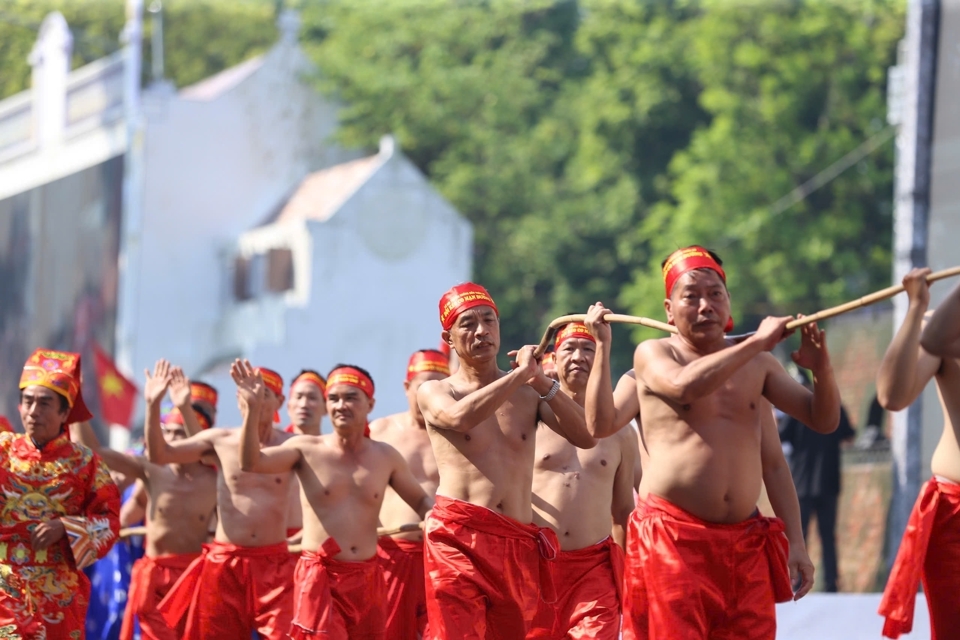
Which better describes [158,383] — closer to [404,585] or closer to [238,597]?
[238,597]

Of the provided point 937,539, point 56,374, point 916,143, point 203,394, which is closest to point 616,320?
point 937,539

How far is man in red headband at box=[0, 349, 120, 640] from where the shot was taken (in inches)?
292

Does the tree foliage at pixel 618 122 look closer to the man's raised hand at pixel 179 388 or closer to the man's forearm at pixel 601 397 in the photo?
the man's raised hand at pixel 179 388

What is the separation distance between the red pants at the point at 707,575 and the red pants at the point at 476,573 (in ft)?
2.88

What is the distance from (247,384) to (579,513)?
6.51 feet

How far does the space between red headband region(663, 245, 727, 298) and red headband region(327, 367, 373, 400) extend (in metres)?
3.23

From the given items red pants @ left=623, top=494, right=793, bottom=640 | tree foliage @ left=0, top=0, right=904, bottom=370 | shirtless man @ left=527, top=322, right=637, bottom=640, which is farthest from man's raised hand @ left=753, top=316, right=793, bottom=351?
tree foliage @ left=0, top=0, right=904, bottom=370

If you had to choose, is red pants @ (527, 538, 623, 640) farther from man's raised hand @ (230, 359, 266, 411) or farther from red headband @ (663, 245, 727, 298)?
red headband @ (663, 245, 727, 298)

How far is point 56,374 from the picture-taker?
764 centimetres

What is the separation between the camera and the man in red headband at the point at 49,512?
743 cm

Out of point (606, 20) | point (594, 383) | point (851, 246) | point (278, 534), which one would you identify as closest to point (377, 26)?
point (606, 20)

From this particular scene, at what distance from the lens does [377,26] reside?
42875 millimetres

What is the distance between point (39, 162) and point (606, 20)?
1457cm

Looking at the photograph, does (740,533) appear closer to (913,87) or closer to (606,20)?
(913,87)
